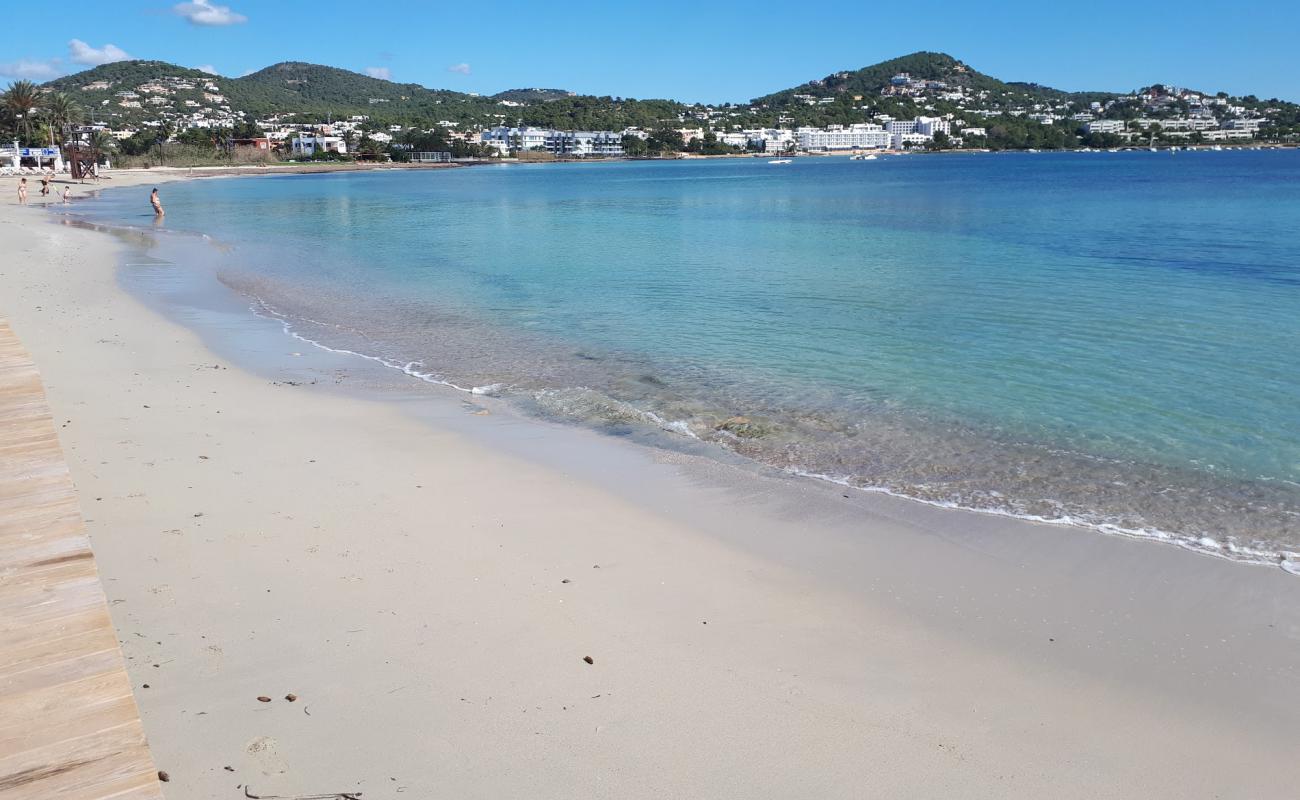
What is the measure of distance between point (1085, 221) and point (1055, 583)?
38.8m

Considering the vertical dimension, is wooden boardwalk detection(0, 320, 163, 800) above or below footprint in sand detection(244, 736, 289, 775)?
above

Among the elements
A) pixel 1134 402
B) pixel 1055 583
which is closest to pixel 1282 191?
pixel 1134 402

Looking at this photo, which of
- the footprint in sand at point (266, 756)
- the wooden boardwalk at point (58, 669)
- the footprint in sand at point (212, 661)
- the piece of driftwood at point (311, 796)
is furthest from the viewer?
the footprint in sand at point (212, 661)

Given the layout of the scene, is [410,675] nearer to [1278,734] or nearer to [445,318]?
[1278,734]

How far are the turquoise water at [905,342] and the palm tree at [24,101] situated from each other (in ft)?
248

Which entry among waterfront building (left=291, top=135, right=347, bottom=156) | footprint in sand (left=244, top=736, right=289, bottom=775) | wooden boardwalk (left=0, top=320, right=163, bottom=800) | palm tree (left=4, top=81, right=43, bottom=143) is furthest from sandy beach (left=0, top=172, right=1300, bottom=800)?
waterfront building (left=291, top=135, right=347, bottom=156)

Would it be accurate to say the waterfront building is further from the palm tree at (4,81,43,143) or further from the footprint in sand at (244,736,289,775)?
the footprint in sand at (244,736,289,775)

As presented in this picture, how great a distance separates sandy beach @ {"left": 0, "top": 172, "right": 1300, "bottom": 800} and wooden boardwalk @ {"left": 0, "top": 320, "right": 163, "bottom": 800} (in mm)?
1071

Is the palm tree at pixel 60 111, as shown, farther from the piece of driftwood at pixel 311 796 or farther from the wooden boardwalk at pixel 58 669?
the piece of driftwood at pixel 311 796

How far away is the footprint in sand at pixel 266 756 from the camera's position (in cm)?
399

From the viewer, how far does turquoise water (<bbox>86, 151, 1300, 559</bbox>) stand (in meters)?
8.67

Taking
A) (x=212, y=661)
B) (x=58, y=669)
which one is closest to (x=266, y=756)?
(x=212, y=661)

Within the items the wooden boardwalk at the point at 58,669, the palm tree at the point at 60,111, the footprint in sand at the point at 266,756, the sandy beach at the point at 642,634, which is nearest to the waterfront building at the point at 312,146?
the palm tree at the point at 60,111

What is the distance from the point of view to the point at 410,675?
4.80 metres
